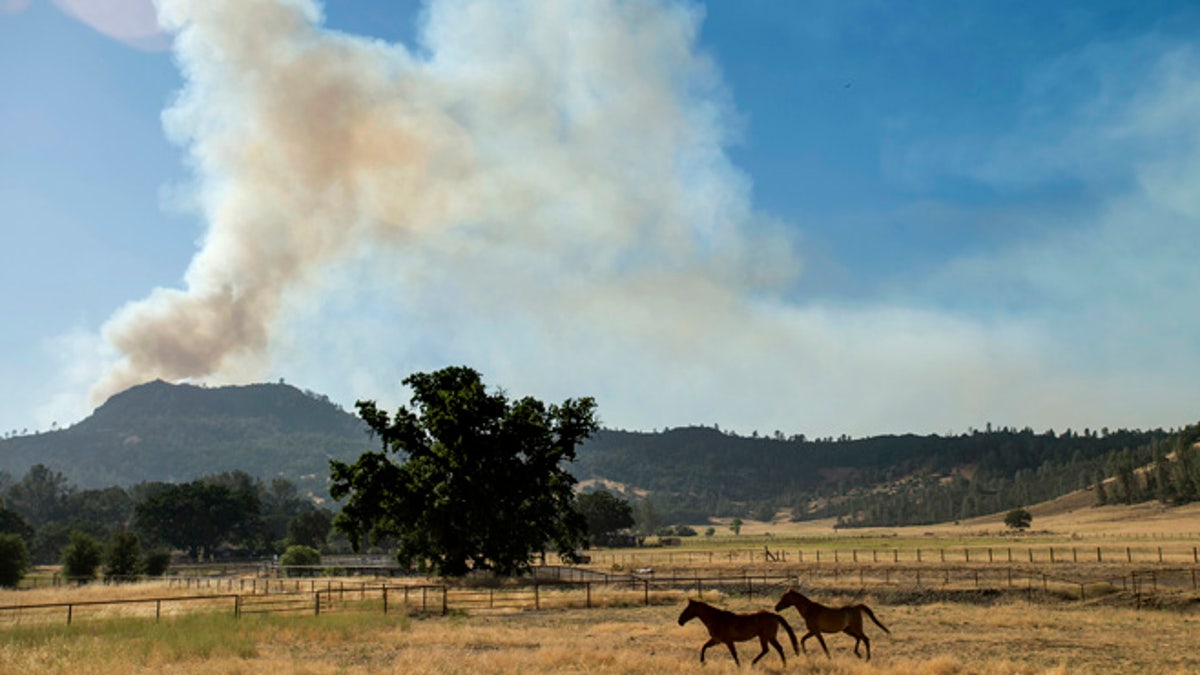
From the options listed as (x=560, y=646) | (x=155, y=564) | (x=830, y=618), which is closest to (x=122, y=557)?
(x=155, y=564)

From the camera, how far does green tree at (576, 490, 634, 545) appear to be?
545 feet

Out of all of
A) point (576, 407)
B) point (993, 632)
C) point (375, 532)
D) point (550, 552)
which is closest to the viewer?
point (993, 632)

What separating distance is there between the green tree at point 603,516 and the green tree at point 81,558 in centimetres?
9204

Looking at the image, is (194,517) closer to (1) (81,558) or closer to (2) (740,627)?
(1) (81,558)

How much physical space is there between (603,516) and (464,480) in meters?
118

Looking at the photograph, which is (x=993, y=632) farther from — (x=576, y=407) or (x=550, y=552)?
(x=550, y=552)

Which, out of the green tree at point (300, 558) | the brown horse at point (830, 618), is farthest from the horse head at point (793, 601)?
the green tree at point (300, 558)

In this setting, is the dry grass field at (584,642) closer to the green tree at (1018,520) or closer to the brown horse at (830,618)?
the brown horse at (830,618)

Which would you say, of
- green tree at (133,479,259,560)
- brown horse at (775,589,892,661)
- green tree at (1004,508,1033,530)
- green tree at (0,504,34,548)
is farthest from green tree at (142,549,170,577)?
green tree at (1004,508,1033,530)

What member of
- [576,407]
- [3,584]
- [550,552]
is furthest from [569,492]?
[550,552]

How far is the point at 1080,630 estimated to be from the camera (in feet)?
100

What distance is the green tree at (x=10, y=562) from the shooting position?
79.8 meters

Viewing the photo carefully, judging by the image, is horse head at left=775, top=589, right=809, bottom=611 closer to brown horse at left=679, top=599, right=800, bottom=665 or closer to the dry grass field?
brown horse at left=679, top=599, right=800, bottom=665

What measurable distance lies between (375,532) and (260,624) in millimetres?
23188
